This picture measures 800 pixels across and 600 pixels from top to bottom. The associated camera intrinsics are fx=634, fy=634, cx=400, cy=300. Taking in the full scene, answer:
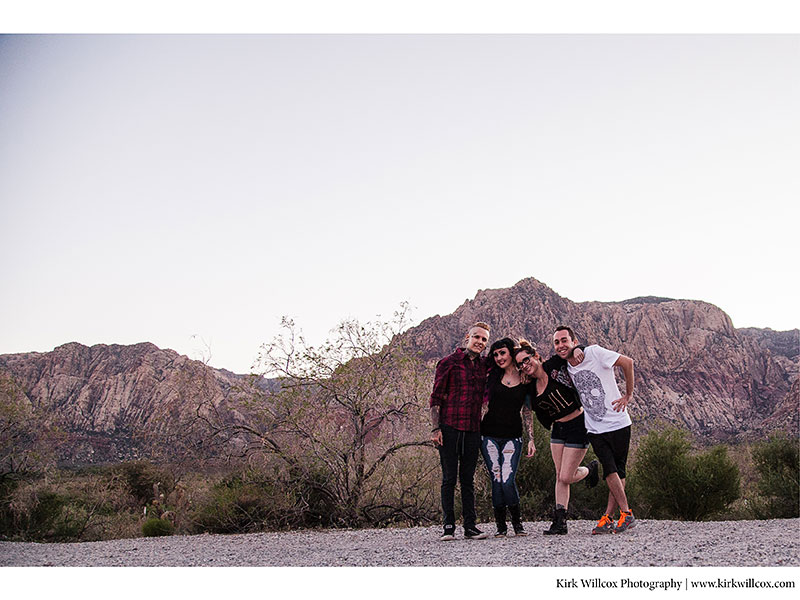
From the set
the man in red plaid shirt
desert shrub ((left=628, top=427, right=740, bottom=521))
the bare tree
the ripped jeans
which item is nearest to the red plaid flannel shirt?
the man in red plaid shirt

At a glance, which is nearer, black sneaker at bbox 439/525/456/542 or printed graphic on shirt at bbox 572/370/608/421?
printed graphic on shirt at bbox 572/370/608/421

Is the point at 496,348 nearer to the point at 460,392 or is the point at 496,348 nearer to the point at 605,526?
the point at 460,392

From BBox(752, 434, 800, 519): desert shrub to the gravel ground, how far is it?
2.04 metres

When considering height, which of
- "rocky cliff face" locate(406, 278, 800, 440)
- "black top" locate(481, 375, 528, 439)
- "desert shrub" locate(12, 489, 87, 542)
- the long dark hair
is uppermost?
"rocky cliff face" locate(406, 278, 800, 440)

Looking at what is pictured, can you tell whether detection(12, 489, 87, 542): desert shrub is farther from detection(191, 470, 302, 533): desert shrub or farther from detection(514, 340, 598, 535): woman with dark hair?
detection(514, 340, 598, 535): woman with dark hair

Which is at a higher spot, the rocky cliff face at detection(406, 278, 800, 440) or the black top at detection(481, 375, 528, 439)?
the rocky cliff face at detection(406, 278, 800, 440)

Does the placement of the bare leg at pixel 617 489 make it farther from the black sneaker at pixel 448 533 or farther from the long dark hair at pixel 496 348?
the black sneaker at pixel 448 533

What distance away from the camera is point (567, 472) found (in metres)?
6.45

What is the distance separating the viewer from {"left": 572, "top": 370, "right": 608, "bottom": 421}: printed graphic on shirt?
6305 millimetres

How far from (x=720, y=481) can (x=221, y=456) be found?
792 centimetres

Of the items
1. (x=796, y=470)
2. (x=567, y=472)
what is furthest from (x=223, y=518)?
(x=796, y=470)

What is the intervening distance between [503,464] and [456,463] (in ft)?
1.56

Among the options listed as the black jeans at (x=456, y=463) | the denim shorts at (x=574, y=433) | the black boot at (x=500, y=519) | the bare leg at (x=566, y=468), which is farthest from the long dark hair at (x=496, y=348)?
the black boot at (x=500, y=519)

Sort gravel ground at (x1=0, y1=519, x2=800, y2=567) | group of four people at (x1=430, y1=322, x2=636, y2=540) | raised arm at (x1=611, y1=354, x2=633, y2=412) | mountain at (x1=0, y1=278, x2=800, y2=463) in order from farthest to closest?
mountain at (x1=0, y1=278, x2=800, y2=463), group of four people at (x1=430, y1=322, x2=636, y2=540), raised arm at (x1=611, y1=354, x2=633, y2=412), gravel ground at (x1=0, y1=519, x2=800, y2=567)
